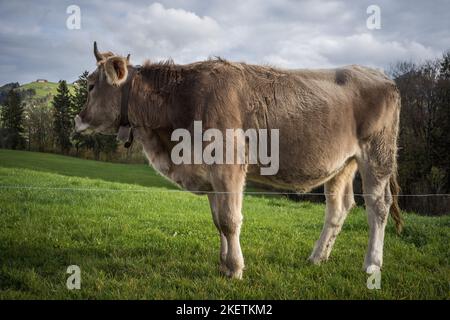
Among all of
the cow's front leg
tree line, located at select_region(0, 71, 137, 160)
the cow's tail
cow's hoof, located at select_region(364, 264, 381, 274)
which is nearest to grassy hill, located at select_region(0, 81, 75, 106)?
tree line, located at select_region(0, 71, 137, 160)

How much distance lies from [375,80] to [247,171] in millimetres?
2552

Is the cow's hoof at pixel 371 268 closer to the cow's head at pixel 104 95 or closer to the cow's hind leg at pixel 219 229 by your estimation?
the cow's hind leg at pixel 219 229

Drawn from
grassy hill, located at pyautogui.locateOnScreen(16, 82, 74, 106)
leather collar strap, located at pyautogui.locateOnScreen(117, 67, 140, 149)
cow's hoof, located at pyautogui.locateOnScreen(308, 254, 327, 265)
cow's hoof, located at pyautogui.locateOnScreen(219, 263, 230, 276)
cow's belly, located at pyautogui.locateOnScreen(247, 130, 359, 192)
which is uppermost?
grassy hill, located at pyautogui.locateOnScreen(16, 82, 74, 106)

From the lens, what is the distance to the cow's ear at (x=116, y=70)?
539cm

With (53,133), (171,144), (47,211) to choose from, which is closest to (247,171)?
(171,144)

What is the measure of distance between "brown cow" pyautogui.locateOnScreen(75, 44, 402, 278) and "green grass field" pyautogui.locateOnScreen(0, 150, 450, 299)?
0.52 metres

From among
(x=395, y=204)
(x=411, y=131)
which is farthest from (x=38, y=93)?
(x=411, y=131)

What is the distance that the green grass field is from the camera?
4.74 m

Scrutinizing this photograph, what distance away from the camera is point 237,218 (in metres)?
5.01

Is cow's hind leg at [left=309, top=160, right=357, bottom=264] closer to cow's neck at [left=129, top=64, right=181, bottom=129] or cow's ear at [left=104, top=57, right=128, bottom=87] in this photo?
cow's neck at [left=129, top=64, right=181, bottom=129]

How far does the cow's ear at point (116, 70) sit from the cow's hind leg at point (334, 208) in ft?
12.4

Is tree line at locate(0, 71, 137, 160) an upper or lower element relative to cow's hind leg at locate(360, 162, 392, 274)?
upper

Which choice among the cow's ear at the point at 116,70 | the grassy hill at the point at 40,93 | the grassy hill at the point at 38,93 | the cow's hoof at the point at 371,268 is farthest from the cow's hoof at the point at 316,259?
the grassy hill at the point at 40,93

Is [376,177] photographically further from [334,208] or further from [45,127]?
[45,127]
